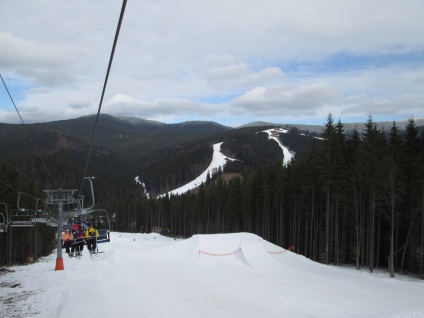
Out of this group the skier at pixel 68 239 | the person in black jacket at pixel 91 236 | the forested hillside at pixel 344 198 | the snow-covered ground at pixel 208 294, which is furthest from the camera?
the forested hillside at pixel 344 198

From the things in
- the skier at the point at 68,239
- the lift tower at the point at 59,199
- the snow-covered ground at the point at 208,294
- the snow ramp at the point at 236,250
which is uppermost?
the lift tower at the point at 59,199

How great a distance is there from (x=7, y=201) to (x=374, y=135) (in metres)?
33.5

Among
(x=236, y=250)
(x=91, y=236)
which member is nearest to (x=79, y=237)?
(x=91, y=236)

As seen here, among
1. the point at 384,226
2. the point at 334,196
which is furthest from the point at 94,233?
the point at 384,226

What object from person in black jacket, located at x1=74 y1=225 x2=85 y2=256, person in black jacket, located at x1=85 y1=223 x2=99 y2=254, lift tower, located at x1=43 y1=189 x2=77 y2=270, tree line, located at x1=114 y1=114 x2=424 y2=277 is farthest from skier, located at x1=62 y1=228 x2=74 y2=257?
tree line, located at x1=114 y1=114 x2=424 y2=277

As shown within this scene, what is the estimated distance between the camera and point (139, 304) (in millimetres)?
12758

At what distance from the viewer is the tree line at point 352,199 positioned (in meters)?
29.5

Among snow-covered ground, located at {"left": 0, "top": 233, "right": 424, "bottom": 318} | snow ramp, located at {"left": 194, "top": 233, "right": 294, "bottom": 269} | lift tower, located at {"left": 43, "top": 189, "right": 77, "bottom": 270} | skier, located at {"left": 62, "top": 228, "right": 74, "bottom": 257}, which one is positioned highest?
lift tower, located at {"left": 43, "top": 189, "right": 77, "bottom": 270}

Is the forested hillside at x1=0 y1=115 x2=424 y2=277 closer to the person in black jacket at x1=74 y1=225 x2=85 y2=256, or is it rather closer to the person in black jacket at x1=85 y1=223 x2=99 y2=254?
the person in black jacket at x1=74 y1=225 x2=85 y2=256

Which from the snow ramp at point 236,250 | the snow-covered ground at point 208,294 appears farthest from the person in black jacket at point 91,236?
the snow ramp at point 236,250

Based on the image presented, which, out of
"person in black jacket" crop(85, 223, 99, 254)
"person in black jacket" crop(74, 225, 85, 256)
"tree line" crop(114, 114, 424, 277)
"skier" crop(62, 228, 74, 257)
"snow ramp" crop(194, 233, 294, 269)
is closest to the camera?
"person in black jacket" crop(85, 223, 99, 254)

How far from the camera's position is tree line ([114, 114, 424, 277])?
29.5m

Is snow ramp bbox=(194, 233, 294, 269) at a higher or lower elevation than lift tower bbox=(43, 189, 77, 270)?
lower

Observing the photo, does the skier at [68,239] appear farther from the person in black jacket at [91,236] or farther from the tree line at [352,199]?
the tree line at [352,199]
